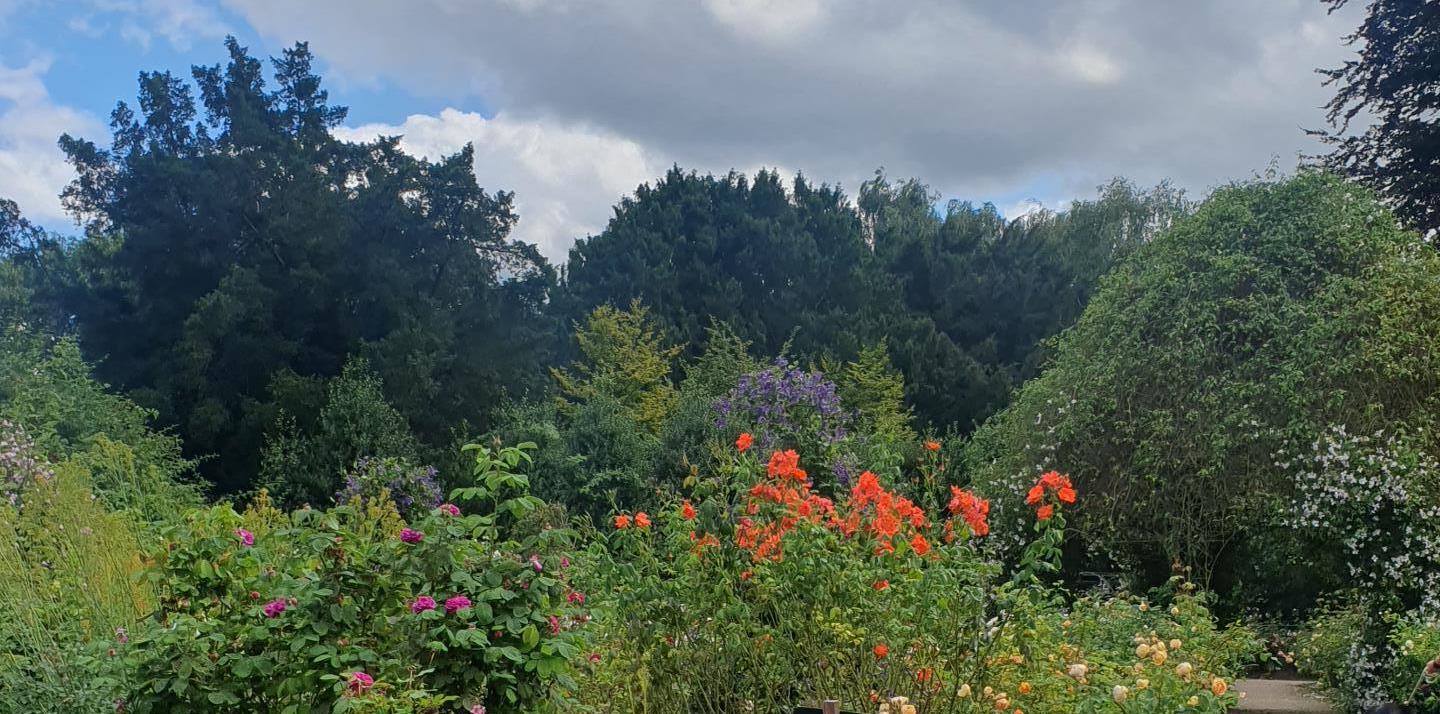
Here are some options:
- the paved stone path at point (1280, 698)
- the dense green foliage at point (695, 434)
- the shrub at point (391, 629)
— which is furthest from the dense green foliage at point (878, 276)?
the shrub at point (391, 629)

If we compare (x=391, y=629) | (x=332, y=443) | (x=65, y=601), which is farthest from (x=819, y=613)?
(x=332, y=443)

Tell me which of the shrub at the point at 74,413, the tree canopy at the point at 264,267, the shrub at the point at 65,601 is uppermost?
the tree canopy at the point at 264,267

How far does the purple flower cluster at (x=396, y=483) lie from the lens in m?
11.4

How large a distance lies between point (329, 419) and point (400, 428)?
3.00 ft

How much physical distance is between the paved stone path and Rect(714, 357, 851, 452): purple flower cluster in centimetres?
495

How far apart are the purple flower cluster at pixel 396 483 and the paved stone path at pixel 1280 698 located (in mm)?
7579

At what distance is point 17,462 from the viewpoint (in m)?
8.92

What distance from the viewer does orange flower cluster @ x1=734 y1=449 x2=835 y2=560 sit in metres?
3.51

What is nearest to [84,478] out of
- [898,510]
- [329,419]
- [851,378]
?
[898,510]

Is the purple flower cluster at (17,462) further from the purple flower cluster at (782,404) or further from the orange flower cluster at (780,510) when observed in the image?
the orange flower cluster at (780,510)

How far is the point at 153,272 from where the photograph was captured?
52.4 ft

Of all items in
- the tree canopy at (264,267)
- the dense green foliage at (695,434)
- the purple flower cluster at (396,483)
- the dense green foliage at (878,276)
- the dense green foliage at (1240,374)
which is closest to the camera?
the dense green foliage at (695,434)

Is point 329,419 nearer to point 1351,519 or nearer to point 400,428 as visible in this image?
point 400,428

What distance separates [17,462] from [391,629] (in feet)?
24.7
